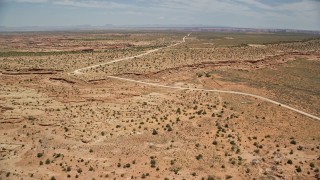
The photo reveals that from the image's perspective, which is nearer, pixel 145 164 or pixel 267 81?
pixel 145 164

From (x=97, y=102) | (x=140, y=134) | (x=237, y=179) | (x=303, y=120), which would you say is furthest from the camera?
(x=97, y=102)

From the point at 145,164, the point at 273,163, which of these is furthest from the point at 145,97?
the point at 273,163

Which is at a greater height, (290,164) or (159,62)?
(159,62)

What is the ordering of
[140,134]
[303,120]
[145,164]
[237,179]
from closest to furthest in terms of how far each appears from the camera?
[237,179] → [145,164] → [140,134] → [303,120]

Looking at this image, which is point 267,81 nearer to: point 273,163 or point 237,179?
point 273,163

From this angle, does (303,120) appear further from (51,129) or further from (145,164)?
(51,129)

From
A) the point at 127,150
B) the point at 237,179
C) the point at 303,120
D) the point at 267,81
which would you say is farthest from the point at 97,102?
the point at 267,81
